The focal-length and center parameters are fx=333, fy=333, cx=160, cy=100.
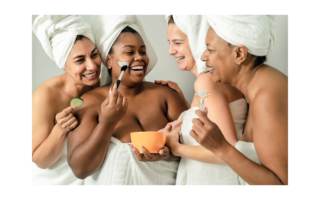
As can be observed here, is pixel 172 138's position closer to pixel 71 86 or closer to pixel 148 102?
pixel 148 102

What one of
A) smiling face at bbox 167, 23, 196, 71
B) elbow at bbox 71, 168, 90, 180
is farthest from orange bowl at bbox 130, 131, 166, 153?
smiling face at bbox 167, 23, 196, 71

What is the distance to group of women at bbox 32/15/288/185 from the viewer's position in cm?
131

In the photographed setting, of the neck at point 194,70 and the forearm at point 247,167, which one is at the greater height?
the neck at point 194,70

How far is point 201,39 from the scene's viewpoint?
4.73ft

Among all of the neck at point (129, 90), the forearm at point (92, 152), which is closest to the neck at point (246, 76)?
the neck at point (129, 90)

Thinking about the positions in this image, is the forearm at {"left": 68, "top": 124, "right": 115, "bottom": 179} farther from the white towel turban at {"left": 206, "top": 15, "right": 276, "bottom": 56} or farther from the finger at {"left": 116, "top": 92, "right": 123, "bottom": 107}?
the white towel turban at {"left": 206, "top": 15, "right": 276, "bottom": 56}

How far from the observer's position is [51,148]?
4.71 ft

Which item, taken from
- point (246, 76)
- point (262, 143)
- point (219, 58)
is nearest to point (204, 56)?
point (219, 58)

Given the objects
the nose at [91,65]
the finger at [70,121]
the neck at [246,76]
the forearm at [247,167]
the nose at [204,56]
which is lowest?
the forearm at [247,167]

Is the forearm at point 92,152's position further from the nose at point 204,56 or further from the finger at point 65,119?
the nose at point 204,56

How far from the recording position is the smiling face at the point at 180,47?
150cm

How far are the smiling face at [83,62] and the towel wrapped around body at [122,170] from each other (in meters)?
0.30
